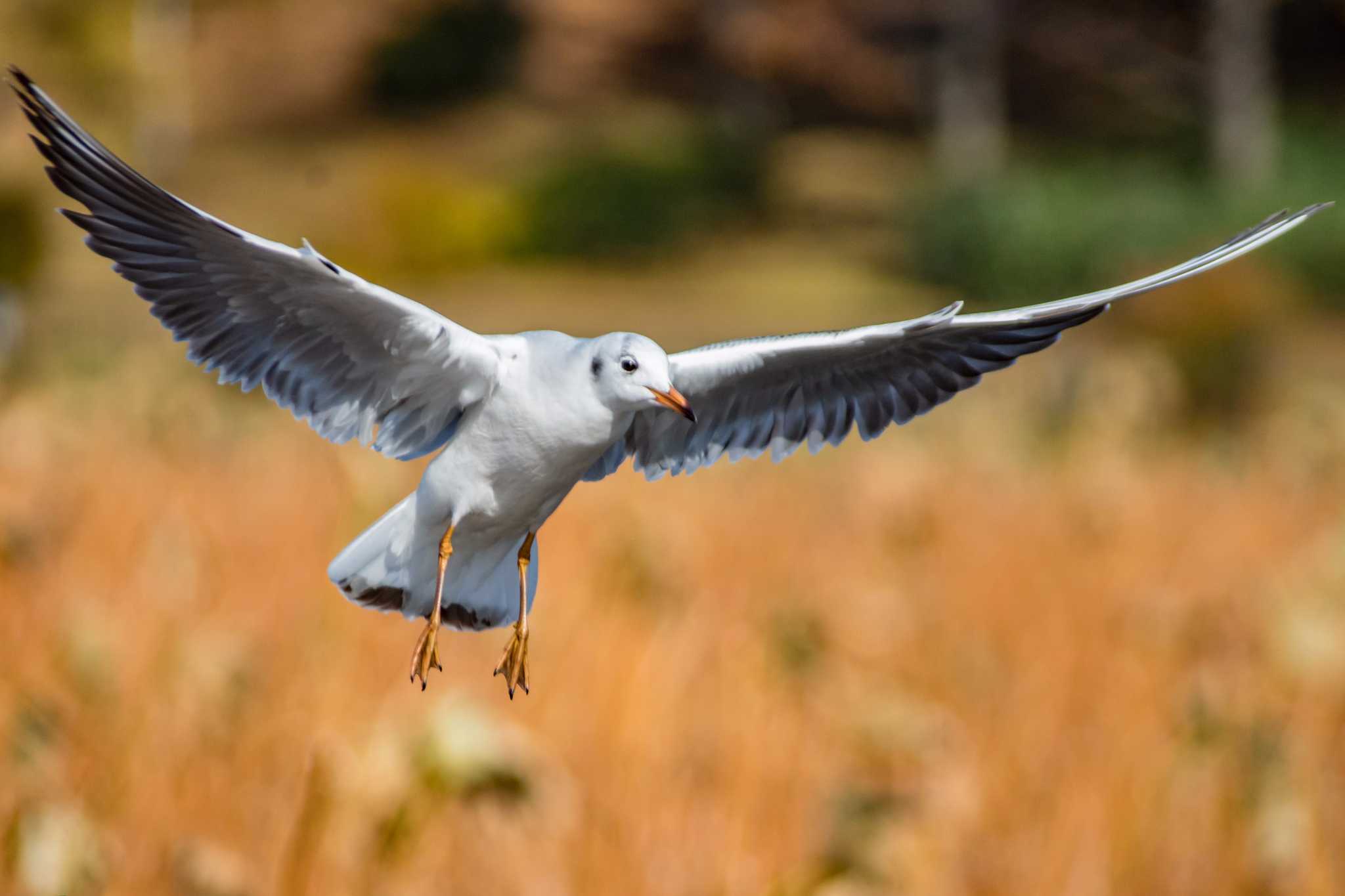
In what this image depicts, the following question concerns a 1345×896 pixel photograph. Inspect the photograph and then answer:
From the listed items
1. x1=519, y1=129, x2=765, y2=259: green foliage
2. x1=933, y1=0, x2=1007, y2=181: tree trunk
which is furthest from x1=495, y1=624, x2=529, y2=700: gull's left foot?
x1=933, y1=0, x2=1007, y2=181: tree trunk

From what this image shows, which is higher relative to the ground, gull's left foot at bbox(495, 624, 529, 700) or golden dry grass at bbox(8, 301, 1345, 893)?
golden dry grass at bbox(8, 301, 1345, 893)

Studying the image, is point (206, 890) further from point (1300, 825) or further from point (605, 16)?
point (605, 16)

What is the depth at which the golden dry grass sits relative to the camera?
1.48m

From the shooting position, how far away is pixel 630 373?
42 centimetres

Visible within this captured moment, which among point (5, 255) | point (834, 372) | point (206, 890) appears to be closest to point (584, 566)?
point (5, 255)

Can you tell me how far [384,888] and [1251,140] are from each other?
23.3 m

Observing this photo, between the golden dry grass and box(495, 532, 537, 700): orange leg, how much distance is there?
0.23 metres

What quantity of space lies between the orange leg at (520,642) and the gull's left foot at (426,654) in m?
0.02

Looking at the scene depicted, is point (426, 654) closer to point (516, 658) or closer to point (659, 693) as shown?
point (516, 658)

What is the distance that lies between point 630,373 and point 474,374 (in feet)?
0.32

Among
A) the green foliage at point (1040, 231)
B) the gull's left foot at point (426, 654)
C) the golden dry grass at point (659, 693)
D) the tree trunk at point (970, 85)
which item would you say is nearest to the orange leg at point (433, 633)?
the gull's left foot at point (426, 654)

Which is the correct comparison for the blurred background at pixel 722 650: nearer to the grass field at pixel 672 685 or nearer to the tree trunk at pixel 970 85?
the grass field at pixel 672 685

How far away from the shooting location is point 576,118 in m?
26.7

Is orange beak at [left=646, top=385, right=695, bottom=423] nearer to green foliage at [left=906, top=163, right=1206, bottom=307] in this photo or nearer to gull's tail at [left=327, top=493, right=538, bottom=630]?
gull's tail at [left=327, top=493, right=538, bottom=630]
